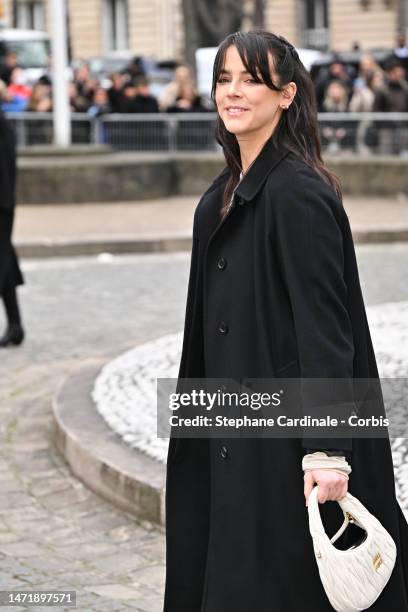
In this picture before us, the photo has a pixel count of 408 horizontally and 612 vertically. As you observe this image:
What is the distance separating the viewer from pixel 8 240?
29.9ft

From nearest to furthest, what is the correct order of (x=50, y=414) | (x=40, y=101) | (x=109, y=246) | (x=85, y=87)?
(x=50, y=414)
(x=109, y=246)
(x=40, y=101)
(x=85, y=87)

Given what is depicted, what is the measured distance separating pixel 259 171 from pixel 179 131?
1606 centimetres

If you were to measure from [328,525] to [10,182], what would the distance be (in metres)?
6.03

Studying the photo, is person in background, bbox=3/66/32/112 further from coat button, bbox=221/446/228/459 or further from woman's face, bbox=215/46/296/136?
coat button, bbox=221/446/228/459

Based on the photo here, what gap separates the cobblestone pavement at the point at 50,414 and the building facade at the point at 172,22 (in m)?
31.3

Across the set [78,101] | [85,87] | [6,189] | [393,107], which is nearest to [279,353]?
[6,189]

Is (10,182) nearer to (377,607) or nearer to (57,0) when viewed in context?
(377,607)

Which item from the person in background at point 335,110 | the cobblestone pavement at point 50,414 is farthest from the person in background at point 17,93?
the cobblestone pavement at point 50,414

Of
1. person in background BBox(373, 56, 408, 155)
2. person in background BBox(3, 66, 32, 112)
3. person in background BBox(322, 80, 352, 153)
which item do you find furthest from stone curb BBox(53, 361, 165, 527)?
person in background BBox(3, 66, 32, 112)

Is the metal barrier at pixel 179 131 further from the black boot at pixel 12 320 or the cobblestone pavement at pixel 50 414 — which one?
the black boot at pixel 12 320

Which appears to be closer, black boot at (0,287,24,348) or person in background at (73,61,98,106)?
black boot at (0,287,24,348)

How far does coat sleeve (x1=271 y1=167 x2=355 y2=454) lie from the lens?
3.19 meters

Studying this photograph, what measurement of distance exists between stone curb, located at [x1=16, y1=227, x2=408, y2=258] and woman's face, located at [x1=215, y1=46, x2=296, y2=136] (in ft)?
36.6

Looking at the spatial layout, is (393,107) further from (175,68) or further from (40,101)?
(175,68)
